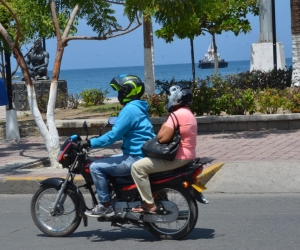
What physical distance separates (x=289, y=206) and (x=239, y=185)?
1.46m

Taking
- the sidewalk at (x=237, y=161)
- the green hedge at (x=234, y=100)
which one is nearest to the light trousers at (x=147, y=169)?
the sidewalk at (x=237, y=161)

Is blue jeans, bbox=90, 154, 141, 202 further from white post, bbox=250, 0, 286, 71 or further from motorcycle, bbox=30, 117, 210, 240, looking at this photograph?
white post, bbox=250, 0, 286, 71

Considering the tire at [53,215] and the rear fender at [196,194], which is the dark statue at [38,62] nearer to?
the tire at [53,215]

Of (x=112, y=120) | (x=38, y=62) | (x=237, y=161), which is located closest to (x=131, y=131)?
(x=112, y=120)

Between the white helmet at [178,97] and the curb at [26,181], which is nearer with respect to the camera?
the white helmet at [178,97]

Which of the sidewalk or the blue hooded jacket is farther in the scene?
the sidewalk

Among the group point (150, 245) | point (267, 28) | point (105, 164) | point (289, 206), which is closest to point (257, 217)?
point (289, 206)

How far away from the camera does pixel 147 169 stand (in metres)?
6.61

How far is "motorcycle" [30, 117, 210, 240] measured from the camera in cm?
666

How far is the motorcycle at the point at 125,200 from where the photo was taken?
666 cm

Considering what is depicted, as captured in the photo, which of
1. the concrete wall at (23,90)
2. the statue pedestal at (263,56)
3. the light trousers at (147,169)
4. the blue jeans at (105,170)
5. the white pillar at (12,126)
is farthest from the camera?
the statue pedestal at (263,56)

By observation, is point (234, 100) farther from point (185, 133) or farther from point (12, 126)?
point (185, 133)

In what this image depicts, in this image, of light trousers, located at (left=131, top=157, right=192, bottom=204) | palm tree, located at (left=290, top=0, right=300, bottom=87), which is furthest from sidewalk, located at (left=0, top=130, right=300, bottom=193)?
palm tree, located at (left=290, top=0, right=300, bottom=87)

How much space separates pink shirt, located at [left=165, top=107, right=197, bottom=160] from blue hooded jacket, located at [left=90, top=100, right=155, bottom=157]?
0.31 metres
